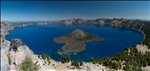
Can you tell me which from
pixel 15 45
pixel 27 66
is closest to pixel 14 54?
pixel 15 45

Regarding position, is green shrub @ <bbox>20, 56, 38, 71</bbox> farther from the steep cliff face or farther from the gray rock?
the gray rock

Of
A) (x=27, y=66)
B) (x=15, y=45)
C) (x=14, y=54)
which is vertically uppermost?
(x=15, y=45)

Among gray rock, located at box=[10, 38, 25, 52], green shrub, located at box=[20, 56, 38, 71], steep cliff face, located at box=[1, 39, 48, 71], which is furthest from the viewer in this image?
gray rock, located at box=[10, 38, 25, 52]

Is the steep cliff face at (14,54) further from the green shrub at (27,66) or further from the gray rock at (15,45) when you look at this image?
the green shrub at (27,66)

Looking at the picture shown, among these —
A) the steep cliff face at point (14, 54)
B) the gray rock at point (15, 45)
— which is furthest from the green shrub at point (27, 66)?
the gray rock at point (15, 45)

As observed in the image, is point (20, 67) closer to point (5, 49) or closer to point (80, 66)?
point (5, 49)

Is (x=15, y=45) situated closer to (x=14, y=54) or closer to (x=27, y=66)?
(x=14, y=54)

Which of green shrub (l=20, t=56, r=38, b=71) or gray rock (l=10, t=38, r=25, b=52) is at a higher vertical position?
gray rock (l=10, t=38, r=25, b=52)

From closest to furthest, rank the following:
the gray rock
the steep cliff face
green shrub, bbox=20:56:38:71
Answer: green shrub, bbox=20:56:38:71 < the steep cliff face < the gray rock

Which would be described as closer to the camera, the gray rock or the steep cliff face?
the steep cliff face

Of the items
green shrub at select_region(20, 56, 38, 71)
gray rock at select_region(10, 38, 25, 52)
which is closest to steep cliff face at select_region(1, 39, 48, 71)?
gray rock at select_region(10, 38, 25, 52)

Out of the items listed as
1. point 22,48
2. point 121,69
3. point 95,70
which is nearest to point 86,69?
point 95,70
